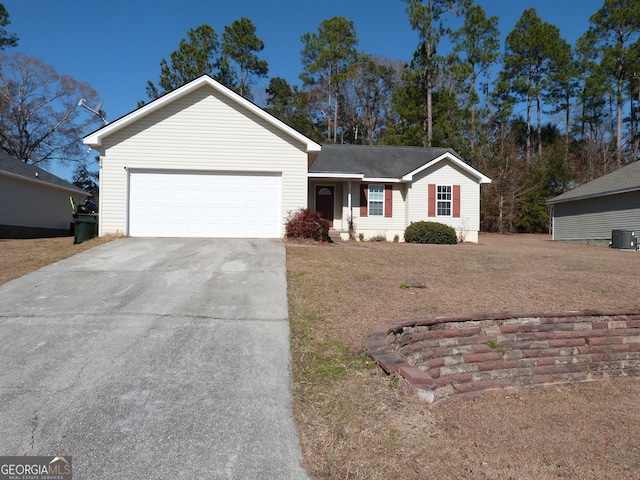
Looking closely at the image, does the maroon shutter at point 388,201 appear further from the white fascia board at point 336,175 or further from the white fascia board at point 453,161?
the white fascia board at point 336,175

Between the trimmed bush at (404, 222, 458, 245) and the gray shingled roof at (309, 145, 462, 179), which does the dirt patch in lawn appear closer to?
the trimmed bush at (404, 222, 458, 245)

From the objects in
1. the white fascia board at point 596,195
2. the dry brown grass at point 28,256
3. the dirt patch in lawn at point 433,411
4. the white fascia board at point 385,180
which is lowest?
the dirt patch in lawn at point 433,411

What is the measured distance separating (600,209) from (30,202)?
2839 centimetres

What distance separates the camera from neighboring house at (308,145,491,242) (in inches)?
766

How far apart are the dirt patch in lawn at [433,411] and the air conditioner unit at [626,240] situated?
1401 cm

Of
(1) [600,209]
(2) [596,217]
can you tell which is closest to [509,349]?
(1) [600,209]

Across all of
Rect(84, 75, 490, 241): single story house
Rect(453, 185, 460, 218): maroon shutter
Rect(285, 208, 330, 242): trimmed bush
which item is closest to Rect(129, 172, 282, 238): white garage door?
Rect(84, 75, 490, 241): single story house

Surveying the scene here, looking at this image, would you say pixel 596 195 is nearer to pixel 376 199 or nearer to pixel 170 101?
pixel 376 199

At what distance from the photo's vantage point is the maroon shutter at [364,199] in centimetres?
1959

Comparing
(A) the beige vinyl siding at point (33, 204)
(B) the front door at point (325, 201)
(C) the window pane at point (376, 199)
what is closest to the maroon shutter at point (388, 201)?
(C) the window pane at point (376, 199)

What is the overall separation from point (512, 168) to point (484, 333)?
94.5ft

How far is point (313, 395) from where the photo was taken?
3994 mm

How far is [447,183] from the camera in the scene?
19891mm

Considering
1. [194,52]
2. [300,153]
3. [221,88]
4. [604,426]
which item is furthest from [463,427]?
[194,52]
